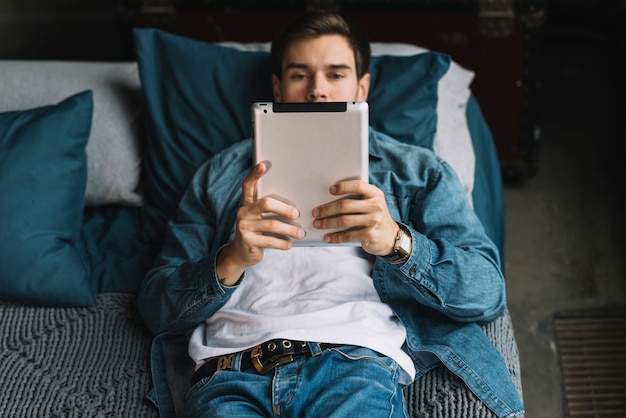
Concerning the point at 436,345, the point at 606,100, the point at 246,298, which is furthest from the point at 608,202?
the point at 246,298

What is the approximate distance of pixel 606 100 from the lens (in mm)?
3084

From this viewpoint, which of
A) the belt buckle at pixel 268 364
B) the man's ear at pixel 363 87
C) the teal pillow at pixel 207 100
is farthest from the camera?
the teal pillow at pixel 207 100

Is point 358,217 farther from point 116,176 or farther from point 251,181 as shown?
point 116,176

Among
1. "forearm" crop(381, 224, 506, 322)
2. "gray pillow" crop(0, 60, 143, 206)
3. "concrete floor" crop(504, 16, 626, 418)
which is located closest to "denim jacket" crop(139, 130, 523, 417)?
"forearm" crop(381, 224, 506, 322)

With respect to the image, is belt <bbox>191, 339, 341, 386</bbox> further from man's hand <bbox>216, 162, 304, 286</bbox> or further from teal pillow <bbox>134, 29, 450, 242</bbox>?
teal pillow <bbox>134, 29, 450, 242</bbox>

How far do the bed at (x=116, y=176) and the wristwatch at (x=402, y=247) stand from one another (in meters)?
0.25

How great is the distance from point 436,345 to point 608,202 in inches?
54.6

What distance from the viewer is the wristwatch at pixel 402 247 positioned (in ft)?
4.49

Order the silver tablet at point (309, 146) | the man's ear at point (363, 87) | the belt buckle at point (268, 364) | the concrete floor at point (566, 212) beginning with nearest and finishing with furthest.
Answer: the silver tablet at point (309, 146) < the belt buckle at point (268, 364) < the man's ear at point (363, 87) < the concrete floor at point (566, 212)

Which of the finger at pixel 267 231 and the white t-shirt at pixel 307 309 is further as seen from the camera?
the white t-shirt at pixel 307 309

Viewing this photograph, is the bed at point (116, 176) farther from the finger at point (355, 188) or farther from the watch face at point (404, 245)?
the finger at point (355, 188)

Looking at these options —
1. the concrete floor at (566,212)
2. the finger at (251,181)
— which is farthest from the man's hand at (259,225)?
the concrete floor at (566,212)

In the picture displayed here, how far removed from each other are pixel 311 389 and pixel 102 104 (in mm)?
930

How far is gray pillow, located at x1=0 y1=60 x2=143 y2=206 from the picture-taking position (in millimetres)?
1940
